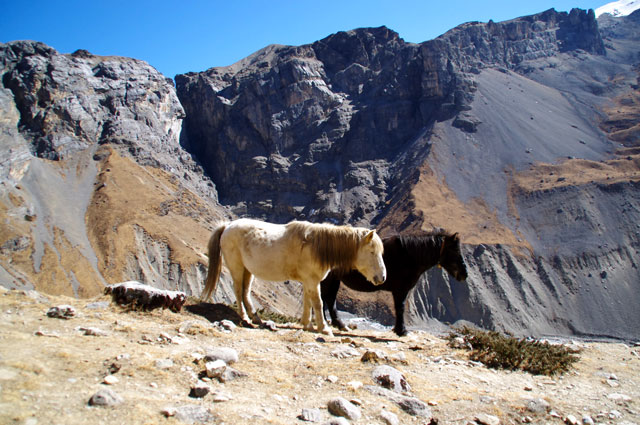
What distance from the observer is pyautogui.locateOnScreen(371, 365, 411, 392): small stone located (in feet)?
20.5

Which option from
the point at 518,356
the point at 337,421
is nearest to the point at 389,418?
the point at 337,421

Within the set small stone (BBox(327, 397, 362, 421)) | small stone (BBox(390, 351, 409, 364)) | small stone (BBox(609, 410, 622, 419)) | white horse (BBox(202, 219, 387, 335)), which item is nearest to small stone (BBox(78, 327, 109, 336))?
white horse (BBox(202, 219, 387, 335))

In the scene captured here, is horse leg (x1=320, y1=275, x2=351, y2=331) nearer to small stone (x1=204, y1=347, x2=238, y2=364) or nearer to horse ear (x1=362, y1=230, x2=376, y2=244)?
horse ear (x1=362, y1=230, x2=376, y2=244)

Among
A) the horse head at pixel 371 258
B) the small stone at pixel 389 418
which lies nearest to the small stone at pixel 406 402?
the small stone at pixel 389 418

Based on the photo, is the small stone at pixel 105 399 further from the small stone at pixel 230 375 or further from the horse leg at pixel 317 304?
the horse leg at pixel 317 304

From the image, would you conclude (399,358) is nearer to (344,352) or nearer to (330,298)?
(344,352)

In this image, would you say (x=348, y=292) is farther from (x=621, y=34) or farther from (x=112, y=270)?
(x=621, y=34)

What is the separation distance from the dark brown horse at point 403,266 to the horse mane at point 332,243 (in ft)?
7.44

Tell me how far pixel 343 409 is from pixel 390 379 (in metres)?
1.36

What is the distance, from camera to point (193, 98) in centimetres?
13188

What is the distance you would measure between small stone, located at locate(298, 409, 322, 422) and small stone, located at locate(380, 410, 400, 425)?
772mm

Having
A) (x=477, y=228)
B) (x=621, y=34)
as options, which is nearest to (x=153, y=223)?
(x=477, y=228)

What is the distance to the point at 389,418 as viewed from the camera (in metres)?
5.25

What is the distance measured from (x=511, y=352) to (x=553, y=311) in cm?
5493
